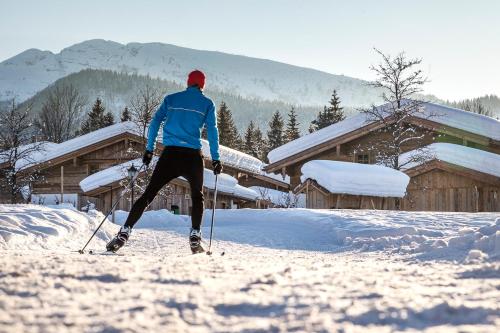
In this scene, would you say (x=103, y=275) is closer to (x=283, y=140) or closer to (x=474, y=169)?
(x=474, y=169)

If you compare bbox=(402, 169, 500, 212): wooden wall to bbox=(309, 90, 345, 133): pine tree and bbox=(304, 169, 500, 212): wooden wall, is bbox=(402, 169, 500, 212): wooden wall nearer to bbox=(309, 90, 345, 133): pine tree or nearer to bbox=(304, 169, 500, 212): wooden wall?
bbox=(304, 169, 500, 212): wooden wall

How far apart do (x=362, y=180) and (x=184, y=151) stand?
1677 cm

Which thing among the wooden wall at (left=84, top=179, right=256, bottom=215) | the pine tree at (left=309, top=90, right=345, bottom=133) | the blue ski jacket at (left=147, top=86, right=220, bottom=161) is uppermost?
the pine tree at (left=309, top=90, right=345, bottom=133)

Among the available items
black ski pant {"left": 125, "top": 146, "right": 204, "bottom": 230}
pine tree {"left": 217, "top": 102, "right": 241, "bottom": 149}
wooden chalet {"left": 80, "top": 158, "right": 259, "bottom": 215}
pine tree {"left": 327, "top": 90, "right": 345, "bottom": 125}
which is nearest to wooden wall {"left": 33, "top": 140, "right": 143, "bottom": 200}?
wooden chalet {"left": 80, "top": 158, "right": 259, "bottom": 215}

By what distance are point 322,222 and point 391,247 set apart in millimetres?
3366

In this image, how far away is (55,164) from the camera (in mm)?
34062

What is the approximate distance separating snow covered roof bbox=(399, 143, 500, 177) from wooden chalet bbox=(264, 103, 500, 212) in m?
0.16

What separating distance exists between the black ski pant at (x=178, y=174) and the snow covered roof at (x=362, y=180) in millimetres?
16133

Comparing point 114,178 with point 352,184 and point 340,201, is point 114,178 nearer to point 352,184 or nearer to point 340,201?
point 340,201

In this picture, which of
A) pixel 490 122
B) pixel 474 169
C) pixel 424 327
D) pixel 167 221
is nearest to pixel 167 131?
pixel 424 327

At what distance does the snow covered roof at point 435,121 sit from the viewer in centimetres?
2700

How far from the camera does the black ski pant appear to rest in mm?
6133

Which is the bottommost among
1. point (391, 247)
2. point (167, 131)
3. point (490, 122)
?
point (391, 247)

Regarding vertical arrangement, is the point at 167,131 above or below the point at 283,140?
below
